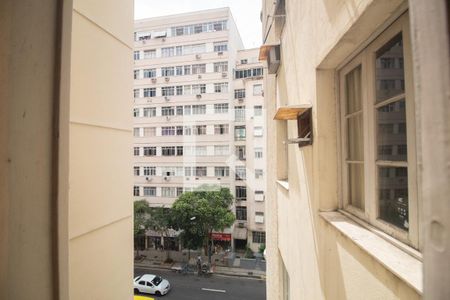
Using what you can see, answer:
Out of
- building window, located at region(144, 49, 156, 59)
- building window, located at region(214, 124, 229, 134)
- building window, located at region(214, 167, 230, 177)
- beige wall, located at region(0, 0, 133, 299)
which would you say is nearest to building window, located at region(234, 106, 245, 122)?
building window, located at region(214, 124, 229, 134)

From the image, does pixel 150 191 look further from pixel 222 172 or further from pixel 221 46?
pixel 221 46

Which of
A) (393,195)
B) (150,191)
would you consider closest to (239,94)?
(150,191)

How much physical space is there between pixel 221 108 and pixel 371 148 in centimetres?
1707

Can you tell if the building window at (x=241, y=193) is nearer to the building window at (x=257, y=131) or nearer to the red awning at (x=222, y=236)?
the red awning at (x=222, y=236)

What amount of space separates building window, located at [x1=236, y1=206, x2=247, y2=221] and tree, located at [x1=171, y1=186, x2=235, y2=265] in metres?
2.16

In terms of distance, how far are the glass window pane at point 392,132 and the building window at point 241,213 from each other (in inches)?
671

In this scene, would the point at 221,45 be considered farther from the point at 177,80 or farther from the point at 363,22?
the point at 363,22

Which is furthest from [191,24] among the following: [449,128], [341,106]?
[449,128]

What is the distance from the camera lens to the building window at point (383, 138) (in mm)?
1125

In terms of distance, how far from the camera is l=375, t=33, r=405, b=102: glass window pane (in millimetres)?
1183

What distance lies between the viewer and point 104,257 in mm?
1433

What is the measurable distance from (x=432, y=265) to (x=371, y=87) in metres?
1.25

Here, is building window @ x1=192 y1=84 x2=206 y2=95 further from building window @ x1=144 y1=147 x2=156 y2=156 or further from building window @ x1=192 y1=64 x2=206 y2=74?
building window @ x1=144 y1=147 x2=156 y2=156

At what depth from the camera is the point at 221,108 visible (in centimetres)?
1819
